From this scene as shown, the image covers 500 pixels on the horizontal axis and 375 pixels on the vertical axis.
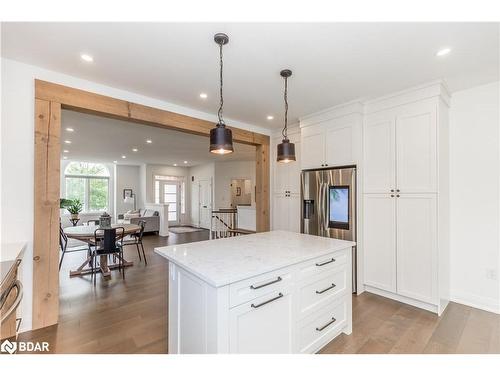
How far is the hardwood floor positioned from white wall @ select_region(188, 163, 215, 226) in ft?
21.3

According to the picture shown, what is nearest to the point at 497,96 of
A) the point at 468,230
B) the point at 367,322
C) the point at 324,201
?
the point at 468,230

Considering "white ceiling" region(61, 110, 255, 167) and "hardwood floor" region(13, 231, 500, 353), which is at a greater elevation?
"white ceiling" region(61, 110, 255, 167)

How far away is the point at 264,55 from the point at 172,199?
896 cm

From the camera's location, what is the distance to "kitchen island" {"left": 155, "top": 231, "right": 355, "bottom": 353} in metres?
1.39

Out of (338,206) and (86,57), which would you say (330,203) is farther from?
(86,57)

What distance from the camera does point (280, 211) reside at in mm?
4398

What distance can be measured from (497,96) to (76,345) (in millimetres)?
4977

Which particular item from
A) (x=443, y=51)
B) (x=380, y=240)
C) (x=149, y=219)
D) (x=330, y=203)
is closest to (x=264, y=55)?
(x=443, y=51)

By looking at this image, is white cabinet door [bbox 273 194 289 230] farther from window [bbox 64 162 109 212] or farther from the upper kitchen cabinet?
window [bbox 64 162 109 212]

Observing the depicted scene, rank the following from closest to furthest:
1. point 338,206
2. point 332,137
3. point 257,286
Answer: point 257,286, point 338,206, point 332,137

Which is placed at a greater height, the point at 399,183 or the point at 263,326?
the point at 399,183

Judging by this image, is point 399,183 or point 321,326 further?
point 399,183

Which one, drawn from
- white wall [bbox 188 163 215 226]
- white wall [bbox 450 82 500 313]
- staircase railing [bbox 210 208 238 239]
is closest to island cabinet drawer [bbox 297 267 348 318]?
white wall [bbox 450 82 500 313]
